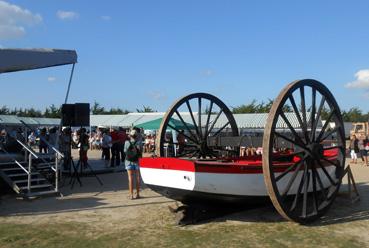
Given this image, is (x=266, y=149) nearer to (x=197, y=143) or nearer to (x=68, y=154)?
(x=197, y=143)

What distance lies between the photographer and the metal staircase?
10961 mm

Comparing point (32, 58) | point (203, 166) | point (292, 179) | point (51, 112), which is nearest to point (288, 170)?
point (292, 179)

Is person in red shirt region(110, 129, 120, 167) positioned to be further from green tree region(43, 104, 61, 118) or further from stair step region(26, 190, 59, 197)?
green tree region(43, 104, 61, 118)

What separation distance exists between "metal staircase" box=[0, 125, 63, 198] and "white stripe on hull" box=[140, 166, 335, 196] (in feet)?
13.8

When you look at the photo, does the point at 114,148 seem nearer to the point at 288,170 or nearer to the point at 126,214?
the point at 126,214

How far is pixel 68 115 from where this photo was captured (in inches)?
550

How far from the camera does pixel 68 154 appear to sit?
15.2 meters

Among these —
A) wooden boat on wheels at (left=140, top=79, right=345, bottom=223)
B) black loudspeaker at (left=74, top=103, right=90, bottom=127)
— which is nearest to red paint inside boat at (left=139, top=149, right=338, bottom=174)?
wooden boat on wheels at (left=140, top=79, right=345, bottom=223)

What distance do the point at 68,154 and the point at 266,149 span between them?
9736 mm

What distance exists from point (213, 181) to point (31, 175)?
20.9ft

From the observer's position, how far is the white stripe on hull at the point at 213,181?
7.42 m

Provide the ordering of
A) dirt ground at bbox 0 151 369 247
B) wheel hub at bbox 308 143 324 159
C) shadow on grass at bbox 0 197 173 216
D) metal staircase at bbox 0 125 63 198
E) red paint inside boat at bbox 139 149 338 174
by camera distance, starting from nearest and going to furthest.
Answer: red paint inside boat at bbox 139 149 338 174, dirt ground at bbox 0 151 369 247, wheel hub at bbox 308 143 324 159, shadow on grass at bbox 0 197 173 216, metal staircase at bbox 0 125 63 198

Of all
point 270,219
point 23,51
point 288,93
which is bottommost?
point 270,219

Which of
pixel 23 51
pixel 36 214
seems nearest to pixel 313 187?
pixel 36 214
